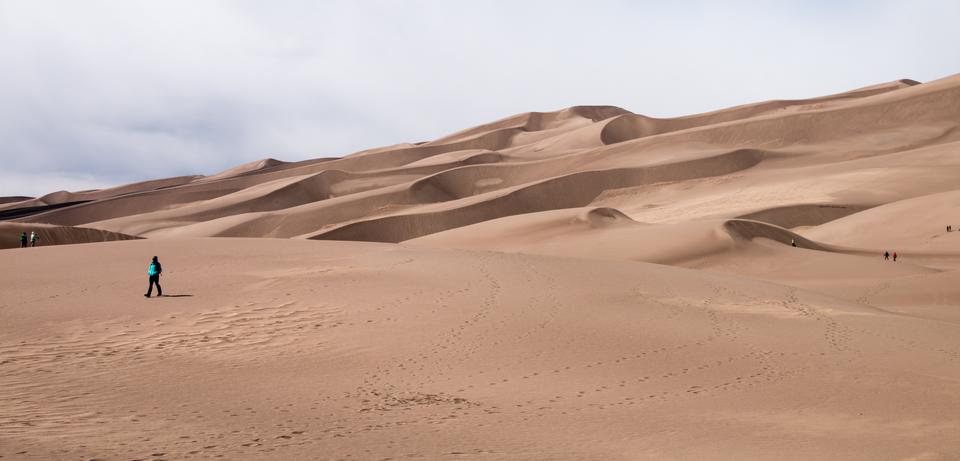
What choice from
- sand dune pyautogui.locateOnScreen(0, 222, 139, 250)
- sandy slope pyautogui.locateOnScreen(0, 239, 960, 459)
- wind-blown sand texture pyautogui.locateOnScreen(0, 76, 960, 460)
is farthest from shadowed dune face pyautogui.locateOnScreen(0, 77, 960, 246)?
sandy slope pyautogui.locateOnScreen(0, 239, 960, 459)

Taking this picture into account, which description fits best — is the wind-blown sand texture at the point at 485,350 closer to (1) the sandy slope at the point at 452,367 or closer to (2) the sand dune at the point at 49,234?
(1) the sandy slope at the point at 452,367

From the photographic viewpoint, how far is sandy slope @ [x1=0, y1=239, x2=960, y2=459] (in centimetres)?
743

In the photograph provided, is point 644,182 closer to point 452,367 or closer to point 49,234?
point 49,234

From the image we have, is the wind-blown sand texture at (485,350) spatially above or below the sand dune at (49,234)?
below

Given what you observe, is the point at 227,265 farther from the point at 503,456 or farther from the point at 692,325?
the point at 503,456

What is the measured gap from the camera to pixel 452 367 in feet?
34.7

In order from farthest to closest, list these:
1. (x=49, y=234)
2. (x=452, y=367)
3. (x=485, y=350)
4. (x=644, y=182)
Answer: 1. (x=644, y=182)
2. (x=49, y=234)
3. (x=485, y=350)
4. (x=452, y=367)

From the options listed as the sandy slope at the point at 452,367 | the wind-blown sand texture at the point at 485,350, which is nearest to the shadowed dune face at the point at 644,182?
the wind-blown sand texture at the point at 485,350

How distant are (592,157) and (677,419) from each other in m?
55.1

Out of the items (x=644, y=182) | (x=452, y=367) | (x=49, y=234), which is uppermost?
(x=49, y=234)

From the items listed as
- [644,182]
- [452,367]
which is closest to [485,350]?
[452,367]

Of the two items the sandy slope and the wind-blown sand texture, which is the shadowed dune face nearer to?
the wind-blown sand texture

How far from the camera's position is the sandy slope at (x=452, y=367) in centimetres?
743

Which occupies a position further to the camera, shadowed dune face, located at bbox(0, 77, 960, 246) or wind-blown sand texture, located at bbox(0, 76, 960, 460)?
shadowed dune face, located at bbox(0, 77, 960, 246)
